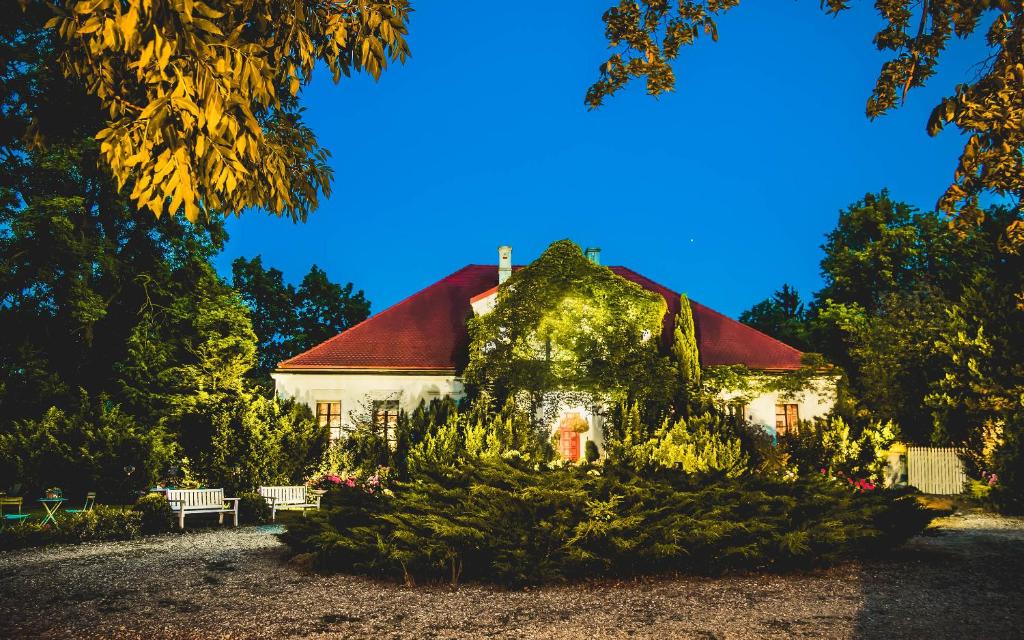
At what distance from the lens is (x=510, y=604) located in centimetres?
737

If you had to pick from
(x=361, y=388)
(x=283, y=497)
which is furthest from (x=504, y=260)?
(x=283, y=497)

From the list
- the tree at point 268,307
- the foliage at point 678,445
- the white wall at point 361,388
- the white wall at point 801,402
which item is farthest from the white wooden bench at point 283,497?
the tree at point 268,307

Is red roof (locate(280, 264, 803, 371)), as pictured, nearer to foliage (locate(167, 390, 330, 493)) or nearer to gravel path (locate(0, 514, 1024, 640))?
foliage (locate(167, 390, 330, 493))

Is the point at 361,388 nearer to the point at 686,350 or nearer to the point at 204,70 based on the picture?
the point at 686,350

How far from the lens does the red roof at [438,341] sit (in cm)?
2409

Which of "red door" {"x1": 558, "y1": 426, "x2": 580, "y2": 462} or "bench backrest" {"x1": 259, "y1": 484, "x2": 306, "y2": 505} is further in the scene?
"red door" {"x1": 558, "y1": 426, "x2": 580, "y2": 462}

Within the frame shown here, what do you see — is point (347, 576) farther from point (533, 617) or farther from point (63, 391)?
point (63, 391)

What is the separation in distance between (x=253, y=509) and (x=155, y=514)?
7.48 feet

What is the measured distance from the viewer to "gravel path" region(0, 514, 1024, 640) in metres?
6.44

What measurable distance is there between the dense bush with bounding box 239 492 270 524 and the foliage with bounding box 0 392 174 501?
3.80 metres

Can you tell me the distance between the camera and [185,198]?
16.0 ft

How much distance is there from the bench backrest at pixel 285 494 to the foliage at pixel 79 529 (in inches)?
131

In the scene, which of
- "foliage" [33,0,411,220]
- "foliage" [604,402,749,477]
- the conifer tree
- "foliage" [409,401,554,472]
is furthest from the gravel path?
the conifer tree

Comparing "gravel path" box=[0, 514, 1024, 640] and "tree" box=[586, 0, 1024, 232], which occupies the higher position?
"tree" box=[586, 0, 1024, 232]
